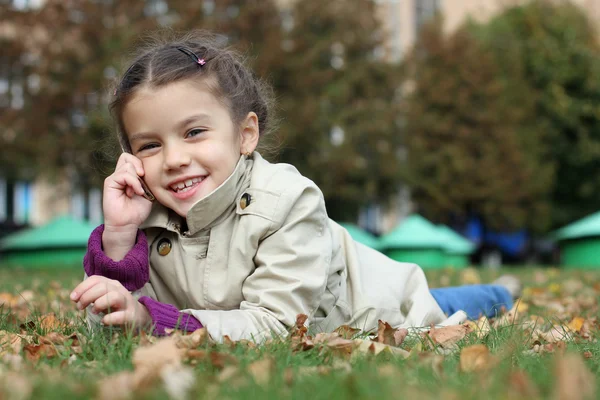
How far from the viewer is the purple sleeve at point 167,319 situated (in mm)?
2559

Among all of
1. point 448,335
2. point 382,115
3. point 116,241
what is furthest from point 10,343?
point 382,115

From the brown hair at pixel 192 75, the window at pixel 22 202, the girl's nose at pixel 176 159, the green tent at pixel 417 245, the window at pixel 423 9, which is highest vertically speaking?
the window at pixel 423 9

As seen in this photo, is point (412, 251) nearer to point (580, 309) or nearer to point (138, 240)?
point (580, 309)

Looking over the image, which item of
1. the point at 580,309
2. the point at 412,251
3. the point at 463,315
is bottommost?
the point at 412,251

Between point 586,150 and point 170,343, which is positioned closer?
point 170,343

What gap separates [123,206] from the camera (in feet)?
9.50

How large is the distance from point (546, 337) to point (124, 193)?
5.55ft

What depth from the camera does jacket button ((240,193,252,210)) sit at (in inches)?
111

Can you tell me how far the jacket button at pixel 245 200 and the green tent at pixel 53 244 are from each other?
9510 millimetres

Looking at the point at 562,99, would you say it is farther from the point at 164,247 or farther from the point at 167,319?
the point at 167,319

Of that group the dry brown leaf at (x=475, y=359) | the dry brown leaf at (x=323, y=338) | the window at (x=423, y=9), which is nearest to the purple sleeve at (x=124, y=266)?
the dry brown leaf at (x=323, y=338)

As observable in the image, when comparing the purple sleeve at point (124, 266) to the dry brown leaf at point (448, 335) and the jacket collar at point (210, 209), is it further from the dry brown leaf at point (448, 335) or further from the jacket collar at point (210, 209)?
the dry brown leaf at point (448, 335)

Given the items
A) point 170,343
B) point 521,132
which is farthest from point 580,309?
point 521,132

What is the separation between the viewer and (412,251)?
1334cm
